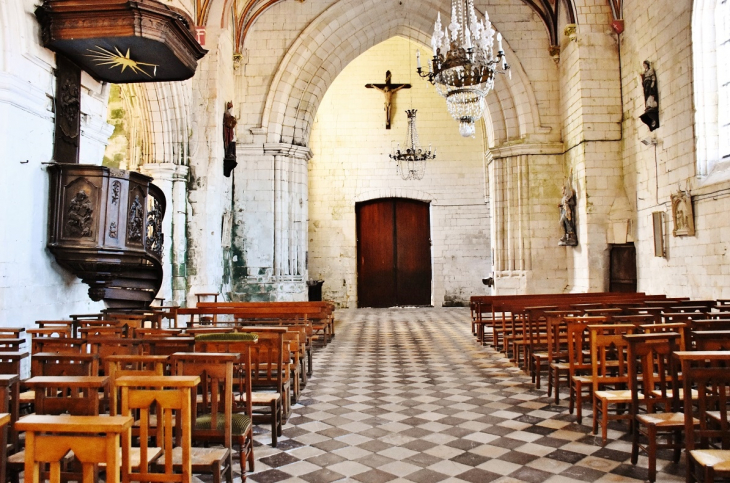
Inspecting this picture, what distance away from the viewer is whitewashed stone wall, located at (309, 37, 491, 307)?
1762cm

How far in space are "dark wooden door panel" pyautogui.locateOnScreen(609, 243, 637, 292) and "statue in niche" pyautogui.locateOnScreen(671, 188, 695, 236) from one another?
1.86 meters

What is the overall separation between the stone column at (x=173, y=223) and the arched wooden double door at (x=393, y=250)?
8.38 m

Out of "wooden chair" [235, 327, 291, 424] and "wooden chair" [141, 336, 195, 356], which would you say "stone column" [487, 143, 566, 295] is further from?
"wooden chair" [141, 336, 195, 356]

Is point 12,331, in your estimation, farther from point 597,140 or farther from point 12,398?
point 597,140

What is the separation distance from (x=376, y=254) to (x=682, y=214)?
10603 millimetres

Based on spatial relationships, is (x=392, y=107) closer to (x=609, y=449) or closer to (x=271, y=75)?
(x=271, y=75)

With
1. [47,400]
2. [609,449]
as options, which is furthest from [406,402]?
[47,400]

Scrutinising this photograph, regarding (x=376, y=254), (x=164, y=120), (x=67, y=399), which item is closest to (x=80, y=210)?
(x=67, y=399)

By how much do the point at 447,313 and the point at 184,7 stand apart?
9.88 metres

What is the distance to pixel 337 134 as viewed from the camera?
700 inches

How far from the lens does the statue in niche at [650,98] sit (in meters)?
9.60

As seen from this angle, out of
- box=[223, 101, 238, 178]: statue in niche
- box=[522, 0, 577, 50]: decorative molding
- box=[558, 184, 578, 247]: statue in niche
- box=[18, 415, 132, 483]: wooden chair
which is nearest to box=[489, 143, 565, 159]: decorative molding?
box=[558, 184, 578, 247]: statue in niche

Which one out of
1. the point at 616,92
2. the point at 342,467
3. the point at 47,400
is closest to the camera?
the point at 47,400

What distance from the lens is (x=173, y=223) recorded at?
10.2 metres
